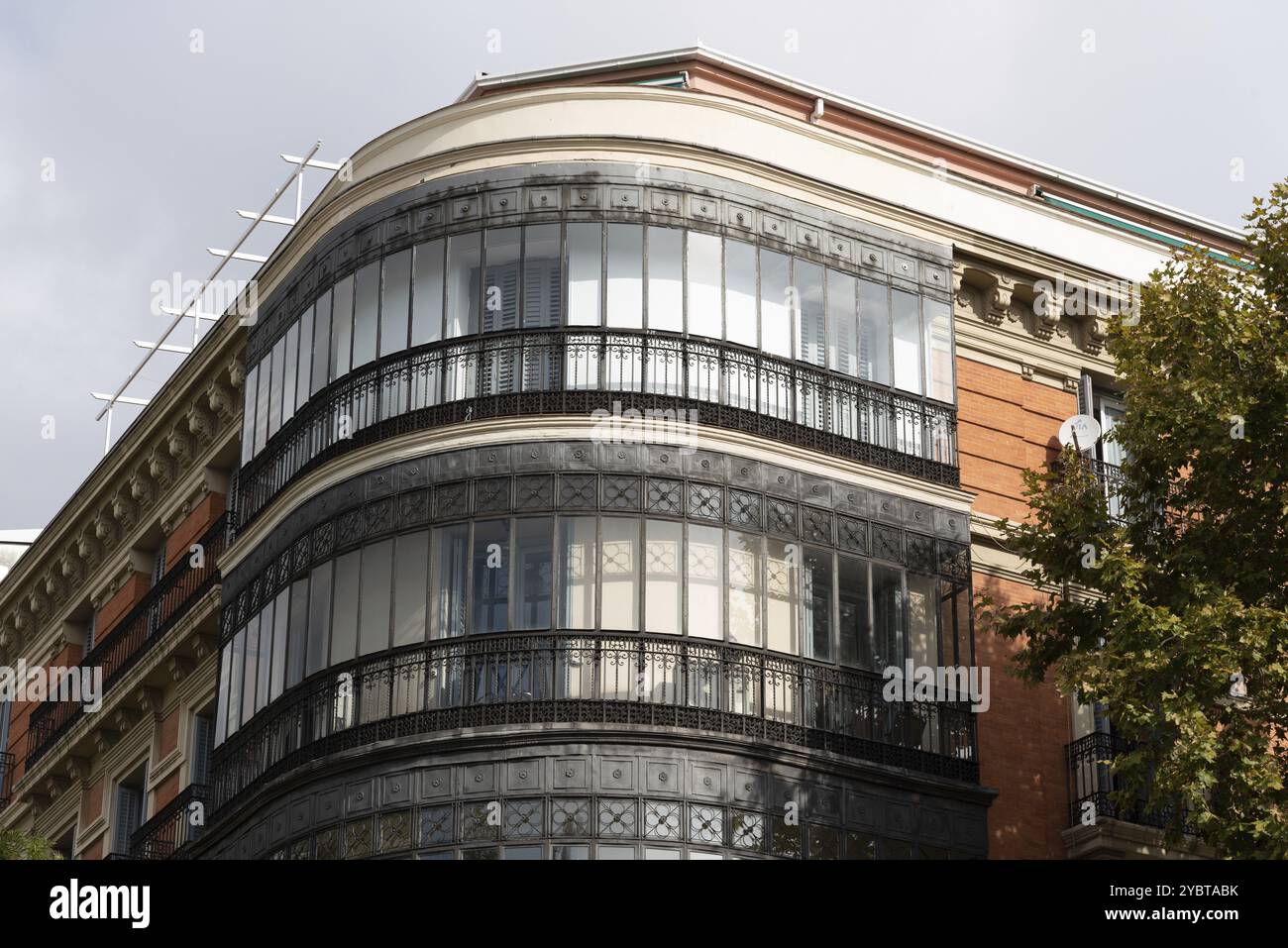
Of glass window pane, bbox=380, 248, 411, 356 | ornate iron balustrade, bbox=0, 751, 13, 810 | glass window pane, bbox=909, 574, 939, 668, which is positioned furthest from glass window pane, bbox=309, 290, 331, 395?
ornate iron balustrade, bbox=0, 751, 13, 810

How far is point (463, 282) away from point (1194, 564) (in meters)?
8.25

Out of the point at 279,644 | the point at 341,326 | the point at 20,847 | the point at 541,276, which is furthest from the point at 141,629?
the point at 541,276

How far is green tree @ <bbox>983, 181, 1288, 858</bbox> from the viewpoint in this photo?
21125 millimetres

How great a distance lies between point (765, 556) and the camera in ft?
79.2

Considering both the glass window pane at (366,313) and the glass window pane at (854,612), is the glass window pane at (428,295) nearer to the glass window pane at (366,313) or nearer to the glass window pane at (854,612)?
the glass window pane at (366,313)

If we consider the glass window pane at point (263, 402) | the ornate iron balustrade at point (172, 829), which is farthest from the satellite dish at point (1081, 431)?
the ornate iron balustrade at point (172, 829)

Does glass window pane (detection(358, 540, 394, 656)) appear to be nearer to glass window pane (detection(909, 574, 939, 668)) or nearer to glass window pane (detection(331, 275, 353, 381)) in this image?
glass window pane (detection(331, 275, 353, 381))

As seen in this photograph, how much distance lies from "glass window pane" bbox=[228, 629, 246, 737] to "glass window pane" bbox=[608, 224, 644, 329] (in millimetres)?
5780

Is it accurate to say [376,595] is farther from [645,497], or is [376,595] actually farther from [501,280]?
[501,280]

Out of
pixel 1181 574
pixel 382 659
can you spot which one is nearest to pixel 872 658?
pixel 1181 574

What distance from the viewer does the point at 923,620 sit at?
25016mm

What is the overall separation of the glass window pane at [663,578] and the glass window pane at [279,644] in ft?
13.8

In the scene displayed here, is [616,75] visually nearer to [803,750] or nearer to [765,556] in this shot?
[765,556]

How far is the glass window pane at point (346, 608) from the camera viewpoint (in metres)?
24.1
